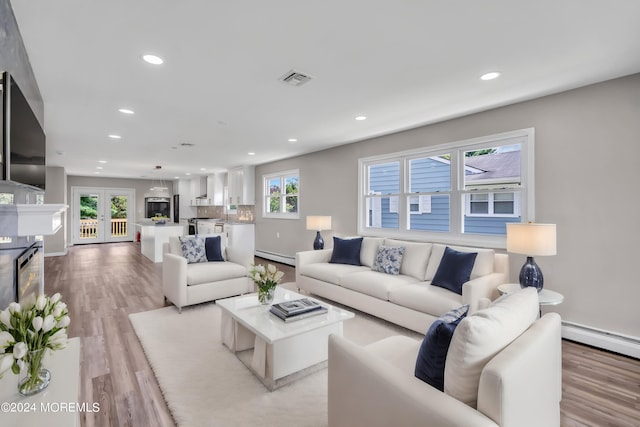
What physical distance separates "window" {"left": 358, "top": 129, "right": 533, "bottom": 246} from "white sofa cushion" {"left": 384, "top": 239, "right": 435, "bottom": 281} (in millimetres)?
450

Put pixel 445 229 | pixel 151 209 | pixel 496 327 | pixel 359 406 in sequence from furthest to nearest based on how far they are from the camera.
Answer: pixel 151 209
pixel 445 229
pixel 359 406
pixel 496 327

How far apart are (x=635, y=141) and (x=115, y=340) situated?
5096 millimetres

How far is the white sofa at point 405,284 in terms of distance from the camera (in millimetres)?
3002

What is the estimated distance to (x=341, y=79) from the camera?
281cm

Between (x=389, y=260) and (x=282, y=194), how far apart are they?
3955 mm

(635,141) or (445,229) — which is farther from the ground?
(635,141)

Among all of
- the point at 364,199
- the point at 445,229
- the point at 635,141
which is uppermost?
the point at 635,141

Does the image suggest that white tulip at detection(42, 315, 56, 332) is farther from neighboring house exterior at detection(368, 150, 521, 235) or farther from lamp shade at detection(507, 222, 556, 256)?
neighboring house exterior at detection(368, 150, 521, 235)

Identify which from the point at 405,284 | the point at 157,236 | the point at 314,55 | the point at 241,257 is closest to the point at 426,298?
the point at 405,284

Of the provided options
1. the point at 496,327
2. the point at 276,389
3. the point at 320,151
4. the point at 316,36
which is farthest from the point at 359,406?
the point at 320,151

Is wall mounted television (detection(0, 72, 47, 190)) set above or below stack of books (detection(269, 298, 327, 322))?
above

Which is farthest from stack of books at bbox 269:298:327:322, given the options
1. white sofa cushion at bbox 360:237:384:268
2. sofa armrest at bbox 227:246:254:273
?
sofa armrest at bbox 227:246:254:273

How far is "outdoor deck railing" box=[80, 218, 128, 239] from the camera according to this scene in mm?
10828

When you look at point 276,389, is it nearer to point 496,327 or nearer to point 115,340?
point 496,327
